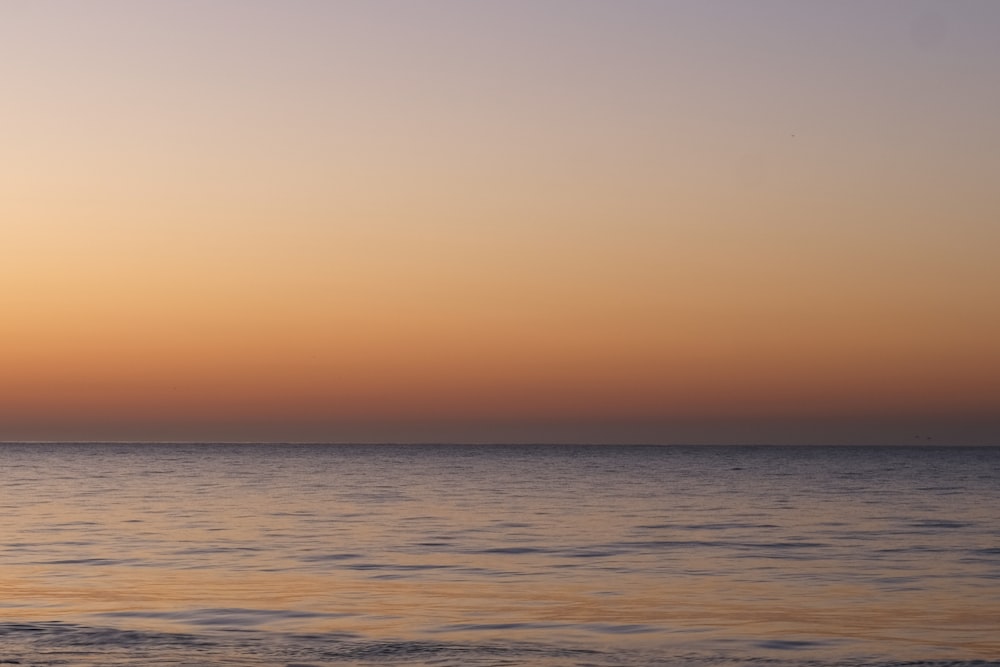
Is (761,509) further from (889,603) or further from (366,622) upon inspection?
(366,622)

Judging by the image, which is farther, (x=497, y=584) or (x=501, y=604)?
(x=497, y=584)

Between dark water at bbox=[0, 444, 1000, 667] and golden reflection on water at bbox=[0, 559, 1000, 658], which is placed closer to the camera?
dark water at bbox=[0, 444, 1000, 667]

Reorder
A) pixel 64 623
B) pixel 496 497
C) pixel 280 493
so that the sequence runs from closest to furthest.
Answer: pixel 64 623
pixel 496 497
pixel 280 493

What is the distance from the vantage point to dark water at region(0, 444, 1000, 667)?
21.3 m

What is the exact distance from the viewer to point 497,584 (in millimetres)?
29844

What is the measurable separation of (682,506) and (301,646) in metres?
41.4

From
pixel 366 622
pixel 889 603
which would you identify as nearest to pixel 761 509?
pixel 889 603

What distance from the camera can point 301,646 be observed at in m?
21.4

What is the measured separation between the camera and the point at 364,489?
264ft

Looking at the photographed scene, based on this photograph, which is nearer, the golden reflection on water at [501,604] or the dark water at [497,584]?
the dark water at [497,584]

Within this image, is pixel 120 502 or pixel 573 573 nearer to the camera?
pixel 573 573

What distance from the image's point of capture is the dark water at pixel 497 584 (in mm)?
21266

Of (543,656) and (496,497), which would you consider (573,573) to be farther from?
(496,497)

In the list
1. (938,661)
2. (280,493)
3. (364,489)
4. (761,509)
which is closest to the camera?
(938,661)
